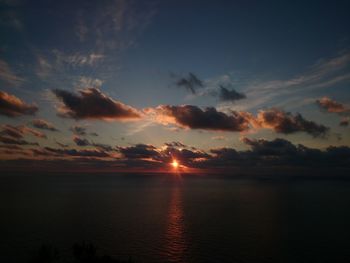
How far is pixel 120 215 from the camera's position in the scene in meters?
136

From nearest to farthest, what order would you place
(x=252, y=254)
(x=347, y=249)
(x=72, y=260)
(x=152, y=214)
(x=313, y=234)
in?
(x=72, y=260), (x=252, y=254), (x=347, y=249), (x=313, y=234), (x=152, y=214)

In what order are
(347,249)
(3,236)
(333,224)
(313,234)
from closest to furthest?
(347,249) → (3,236) → (313,234) → (333,224)

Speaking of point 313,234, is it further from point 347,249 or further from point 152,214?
point 152,214

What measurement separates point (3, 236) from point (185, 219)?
6647cm

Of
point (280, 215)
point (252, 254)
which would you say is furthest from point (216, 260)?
point (280, 215)

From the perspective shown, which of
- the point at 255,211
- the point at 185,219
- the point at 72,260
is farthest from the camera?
the point at 255,211

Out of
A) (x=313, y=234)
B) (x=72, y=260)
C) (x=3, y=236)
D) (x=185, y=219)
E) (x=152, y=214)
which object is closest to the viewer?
(x=72, y=260)

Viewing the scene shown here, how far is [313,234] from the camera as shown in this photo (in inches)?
4067

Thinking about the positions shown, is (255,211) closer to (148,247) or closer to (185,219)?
(185,219)

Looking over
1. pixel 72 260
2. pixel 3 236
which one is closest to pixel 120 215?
pixel 3 236

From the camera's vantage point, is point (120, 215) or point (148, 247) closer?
point (148, 247)

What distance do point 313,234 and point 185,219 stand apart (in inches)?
1927

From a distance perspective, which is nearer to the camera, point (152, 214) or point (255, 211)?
point (152, 214)

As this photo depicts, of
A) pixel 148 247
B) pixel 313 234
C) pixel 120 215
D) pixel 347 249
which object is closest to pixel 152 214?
pixel 120 215
